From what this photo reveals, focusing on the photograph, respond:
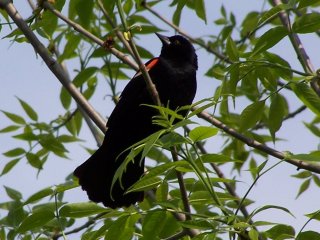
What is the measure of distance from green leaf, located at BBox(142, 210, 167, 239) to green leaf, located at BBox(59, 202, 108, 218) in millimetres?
220

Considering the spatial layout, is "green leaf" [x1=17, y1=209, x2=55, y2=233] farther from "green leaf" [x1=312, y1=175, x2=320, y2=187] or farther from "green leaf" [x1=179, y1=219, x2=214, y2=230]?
"green leaf" [x1=312, y1=175, x2=320, y2=187]

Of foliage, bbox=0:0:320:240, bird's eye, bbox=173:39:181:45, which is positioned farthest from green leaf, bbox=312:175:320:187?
bird's eye, bbox=173:39:181:45

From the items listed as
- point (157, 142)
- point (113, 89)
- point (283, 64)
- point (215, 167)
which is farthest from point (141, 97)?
point (157, 142)

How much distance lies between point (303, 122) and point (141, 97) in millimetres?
901

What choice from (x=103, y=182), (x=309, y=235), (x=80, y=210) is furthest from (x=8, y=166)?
(x=309, y=235)

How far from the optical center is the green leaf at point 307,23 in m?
2.20

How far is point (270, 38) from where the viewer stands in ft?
7.21

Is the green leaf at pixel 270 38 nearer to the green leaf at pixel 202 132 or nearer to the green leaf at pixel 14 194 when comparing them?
the green leaf at pixel 202 132

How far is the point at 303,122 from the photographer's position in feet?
12.1

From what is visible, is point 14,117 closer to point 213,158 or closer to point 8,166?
point 8,166

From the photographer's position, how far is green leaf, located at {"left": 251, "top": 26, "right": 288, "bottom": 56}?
2191mm

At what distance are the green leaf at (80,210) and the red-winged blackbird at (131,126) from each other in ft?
3.06

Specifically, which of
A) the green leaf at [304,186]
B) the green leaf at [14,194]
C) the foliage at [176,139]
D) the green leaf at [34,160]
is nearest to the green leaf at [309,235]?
the foliage at [176,139]

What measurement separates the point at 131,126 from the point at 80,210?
1301 millimetres
